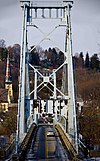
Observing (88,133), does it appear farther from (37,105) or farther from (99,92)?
(99,92)

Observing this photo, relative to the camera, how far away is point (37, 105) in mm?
20703

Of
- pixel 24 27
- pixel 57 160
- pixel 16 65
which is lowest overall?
pixel 57 160

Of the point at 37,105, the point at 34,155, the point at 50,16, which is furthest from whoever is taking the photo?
the point at 50,16

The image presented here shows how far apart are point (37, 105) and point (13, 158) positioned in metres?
6.42

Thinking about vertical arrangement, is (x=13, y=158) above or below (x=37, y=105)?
below

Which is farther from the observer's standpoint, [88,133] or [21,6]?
[88,133]

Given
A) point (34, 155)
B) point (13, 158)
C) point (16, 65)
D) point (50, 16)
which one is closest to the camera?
point (13, 158)

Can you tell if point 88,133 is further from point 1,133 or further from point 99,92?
point 99,92

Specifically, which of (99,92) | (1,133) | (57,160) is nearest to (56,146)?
(57,160)

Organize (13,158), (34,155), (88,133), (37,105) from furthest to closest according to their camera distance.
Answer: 1. (88,133)
2. (37,105)
3. (34,155)
4. (13,158)

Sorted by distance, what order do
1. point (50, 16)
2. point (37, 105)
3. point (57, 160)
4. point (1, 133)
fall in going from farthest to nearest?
point (1, 133)
point (50, 16)
point (37, 105)
point (57, 160)

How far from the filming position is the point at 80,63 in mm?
84750

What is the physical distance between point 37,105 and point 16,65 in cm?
6257

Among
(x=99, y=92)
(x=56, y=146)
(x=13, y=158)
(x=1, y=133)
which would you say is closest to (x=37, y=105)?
(x=56, y=146)
